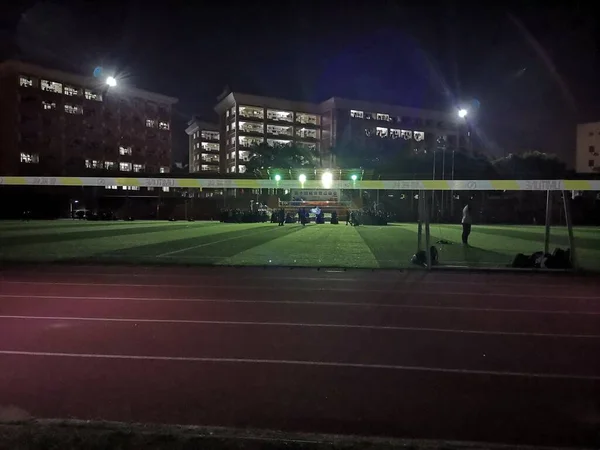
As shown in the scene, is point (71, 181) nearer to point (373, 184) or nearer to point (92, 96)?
point (373, 184)

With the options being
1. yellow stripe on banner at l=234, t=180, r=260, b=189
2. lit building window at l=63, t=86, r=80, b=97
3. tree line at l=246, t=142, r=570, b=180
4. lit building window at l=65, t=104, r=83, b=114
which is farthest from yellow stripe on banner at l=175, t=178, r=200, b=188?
lit building window at l=63, t=86, r=80, b=97

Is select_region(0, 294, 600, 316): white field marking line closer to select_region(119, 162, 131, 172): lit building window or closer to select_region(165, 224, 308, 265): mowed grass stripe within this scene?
select_region(165, 224, 308, 265): mowed grass stripe

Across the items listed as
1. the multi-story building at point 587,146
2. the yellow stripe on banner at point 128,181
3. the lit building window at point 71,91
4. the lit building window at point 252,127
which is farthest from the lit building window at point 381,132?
the yellow stripe on banner at point 128,181

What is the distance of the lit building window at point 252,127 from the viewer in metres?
100

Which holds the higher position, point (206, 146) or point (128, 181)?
point (206, 146)

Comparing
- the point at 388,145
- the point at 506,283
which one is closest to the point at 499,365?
the point at 506,283

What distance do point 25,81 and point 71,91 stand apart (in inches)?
274

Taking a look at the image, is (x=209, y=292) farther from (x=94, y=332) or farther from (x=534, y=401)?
(x=534, y=401)

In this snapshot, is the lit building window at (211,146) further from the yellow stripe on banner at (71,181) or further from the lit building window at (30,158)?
the yellow stripe on banner at (71,181)

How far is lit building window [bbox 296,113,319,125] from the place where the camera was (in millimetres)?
106125

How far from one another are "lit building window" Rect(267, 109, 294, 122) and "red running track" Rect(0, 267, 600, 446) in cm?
9300

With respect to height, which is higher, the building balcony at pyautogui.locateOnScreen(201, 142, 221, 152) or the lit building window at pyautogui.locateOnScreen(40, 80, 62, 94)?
the lit building window at pyautogui.locateOnScreen(40, 80, 62, 94)

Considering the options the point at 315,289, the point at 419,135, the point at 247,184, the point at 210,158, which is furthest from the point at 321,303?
the point at 210,158

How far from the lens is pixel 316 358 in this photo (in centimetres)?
692
